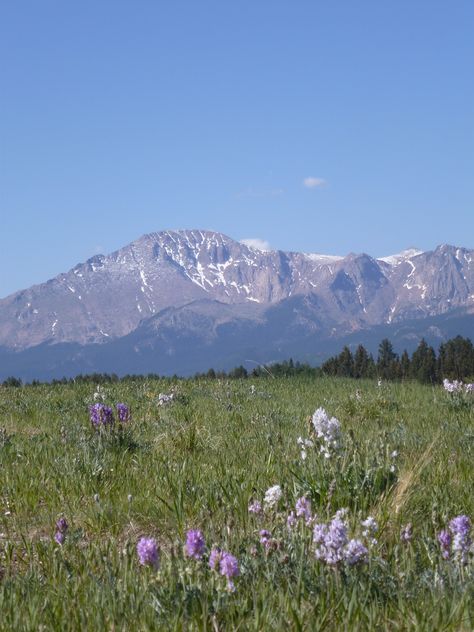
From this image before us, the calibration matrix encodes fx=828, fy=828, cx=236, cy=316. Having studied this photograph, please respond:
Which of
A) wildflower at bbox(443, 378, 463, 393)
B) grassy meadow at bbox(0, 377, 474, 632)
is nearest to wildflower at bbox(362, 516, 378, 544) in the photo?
grassy meadow at bbox(0, 377, 474, 632)

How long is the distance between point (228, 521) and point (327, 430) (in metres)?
1.56

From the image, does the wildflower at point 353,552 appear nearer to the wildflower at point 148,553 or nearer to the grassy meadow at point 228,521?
the grassy meadow at point 228,521

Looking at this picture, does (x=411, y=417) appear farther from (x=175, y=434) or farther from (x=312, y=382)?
(x=312, y=382)

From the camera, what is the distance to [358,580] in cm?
376

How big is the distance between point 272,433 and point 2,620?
18.6 feet

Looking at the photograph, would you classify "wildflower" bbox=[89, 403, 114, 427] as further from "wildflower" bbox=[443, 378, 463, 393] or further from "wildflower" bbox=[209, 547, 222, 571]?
"wildflower" bbox=[443, 378, 463, 393]

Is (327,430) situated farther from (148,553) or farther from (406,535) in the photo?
(148,553)

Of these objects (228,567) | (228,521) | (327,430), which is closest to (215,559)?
(228,567)

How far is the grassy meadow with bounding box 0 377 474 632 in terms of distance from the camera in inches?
138

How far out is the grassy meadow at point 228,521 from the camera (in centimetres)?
351

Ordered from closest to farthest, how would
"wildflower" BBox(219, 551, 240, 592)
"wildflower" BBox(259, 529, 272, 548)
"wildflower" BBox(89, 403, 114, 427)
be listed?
"wildflower" BBox(219, 551, 240, 592) < "wildflower" BBox(259, 529, 272, 548) < "wildflower" BBox(89, 403, 114, 427)

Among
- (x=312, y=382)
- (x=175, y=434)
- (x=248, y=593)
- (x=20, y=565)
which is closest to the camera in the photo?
(x=248, y=593)

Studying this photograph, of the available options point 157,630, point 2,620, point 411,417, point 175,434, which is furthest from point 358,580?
point 411,417

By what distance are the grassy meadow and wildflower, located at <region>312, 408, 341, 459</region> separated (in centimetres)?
10
